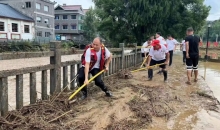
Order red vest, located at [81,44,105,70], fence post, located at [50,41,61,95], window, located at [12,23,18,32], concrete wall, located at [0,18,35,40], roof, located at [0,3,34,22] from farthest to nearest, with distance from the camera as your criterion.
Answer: window, located at [12,23,18,32], roof, located at [0,3,34,22], concrete wall, located at [0,18,35,40], red vest, located at [81,44,105,70], fence post, located at [50,41,61,95]

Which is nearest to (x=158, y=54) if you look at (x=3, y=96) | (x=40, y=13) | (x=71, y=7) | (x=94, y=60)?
(x=94, y=60)

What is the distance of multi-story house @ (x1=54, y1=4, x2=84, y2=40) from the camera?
57.1m

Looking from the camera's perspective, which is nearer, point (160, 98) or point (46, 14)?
point (160, 98)

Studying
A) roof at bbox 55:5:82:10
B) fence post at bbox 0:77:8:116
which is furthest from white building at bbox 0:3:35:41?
fence post at bbox 0:77:8:116

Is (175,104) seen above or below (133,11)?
below

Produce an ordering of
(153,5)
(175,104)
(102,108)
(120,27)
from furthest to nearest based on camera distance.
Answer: (120,27), (153,5), (175,104), (102,108)

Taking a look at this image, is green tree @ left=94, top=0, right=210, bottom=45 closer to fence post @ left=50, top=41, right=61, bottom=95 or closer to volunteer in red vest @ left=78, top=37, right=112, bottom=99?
volunteer in red vest @ left=78, top=37, right=112, bottom=99

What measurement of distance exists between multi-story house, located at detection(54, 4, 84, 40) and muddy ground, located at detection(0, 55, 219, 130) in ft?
172

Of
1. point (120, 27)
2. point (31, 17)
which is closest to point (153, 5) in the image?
point (120, 27)

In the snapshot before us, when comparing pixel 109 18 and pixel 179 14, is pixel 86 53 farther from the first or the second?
pixel 179 14

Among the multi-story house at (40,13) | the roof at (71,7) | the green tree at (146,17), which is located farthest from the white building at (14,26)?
the roof at (71,7)

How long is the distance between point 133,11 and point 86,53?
1458 cm

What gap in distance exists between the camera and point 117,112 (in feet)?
15.4

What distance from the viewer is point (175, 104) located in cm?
557
